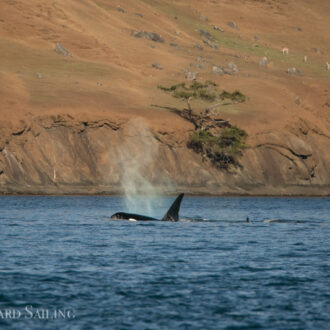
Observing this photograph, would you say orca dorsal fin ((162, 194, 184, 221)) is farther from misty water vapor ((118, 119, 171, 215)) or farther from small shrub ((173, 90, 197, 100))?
small shrub ((173, 90, 197, 100))

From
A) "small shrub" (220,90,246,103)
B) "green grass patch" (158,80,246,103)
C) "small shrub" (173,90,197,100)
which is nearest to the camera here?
"small shrub" (173,90,197,100)

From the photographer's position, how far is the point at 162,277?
86.6 feet

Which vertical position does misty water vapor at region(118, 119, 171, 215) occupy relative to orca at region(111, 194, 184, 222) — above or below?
below

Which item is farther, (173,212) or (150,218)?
(150,218)

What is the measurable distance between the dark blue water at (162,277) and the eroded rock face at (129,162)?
4873cm

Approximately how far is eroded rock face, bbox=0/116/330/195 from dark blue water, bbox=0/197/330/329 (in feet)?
160

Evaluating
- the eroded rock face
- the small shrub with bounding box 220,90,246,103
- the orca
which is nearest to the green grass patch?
the small shrub with bounding box 220,90,246,103

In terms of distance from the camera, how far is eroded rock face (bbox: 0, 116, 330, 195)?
93.4m

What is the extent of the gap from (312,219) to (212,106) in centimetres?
5671

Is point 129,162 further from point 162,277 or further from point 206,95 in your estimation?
point 162,277

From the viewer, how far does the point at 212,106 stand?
113125 mm

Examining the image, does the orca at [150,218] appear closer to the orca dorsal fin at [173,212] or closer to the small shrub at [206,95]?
the orca dorsal fin at [173,212]

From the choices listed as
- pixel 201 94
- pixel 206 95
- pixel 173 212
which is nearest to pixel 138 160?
pixel 201 94

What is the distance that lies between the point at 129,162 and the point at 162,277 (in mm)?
72551
